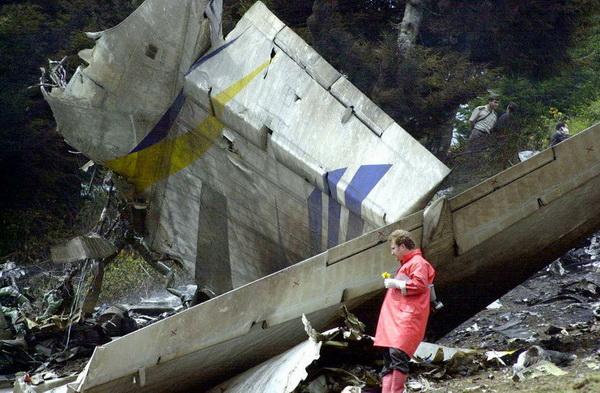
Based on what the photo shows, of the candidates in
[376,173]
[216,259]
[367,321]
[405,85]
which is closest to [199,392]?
[367,321]

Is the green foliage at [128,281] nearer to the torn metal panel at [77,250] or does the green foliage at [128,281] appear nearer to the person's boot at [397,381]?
the torn metal panel at [77,250]

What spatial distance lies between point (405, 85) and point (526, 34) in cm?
340

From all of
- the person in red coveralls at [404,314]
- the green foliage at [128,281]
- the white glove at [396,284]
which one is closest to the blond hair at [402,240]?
the person in red coveralls at [404,314]

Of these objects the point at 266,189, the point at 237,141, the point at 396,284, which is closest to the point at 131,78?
the point at 237,141

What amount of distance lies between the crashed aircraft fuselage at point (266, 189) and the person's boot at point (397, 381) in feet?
4.21

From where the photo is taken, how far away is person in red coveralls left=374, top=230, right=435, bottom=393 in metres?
7.72

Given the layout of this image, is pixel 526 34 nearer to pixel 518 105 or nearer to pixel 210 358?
pixel 518 105

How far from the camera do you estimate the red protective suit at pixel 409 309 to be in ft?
25.4

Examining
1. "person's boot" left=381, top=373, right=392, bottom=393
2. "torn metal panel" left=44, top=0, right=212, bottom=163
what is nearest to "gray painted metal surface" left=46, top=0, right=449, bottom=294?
"torn metal panel" left=44, top=0, right=212, bottom=163

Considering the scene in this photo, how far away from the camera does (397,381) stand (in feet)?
25.3

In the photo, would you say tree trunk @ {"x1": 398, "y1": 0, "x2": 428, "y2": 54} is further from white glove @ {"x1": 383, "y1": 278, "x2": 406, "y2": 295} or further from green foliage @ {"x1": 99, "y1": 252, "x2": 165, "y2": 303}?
white glove @ {"x1": 383, "y1": 278, "x2": 406, "y2": 295}

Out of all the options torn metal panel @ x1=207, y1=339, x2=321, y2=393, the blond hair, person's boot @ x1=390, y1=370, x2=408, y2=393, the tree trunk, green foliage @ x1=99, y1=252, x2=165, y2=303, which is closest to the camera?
person's boot @ x1=390, y1=370, x2=408, y2=393

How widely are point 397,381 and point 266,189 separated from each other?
10.7ft

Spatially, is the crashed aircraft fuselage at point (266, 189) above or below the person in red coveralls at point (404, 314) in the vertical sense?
above
